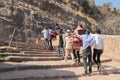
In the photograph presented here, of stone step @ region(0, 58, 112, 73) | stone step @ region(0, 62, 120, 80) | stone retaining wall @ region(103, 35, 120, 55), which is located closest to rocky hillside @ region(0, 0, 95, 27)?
stone retaining wall @ region(103, 35, 120, 55)

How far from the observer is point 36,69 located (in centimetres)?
1430

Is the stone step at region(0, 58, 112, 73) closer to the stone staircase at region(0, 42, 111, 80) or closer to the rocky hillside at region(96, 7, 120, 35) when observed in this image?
the stone staircase at region(0, 42, 111, 80)

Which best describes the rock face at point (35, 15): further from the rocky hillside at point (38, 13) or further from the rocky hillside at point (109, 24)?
the rocky hillside at point (109, 24)

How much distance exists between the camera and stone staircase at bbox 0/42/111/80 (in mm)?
12594

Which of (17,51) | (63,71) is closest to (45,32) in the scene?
(17,51)

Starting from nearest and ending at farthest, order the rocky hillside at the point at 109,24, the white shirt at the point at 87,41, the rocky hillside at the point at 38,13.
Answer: the white shirt at the point at 87,41
the rocky hillside at the point at 38,13
the rocky hillside at the point at 109,24

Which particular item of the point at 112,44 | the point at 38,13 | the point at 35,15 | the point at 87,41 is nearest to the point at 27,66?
the point at 87,41

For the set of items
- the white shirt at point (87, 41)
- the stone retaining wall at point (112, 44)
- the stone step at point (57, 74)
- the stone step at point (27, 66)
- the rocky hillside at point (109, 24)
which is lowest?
the stone step at point (57, 74)

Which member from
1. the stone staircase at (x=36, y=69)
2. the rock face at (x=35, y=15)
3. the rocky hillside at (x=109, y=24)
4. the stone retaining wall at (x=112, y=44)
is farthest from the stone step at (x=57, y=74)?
the rocky hillside at (x=109, y=24)

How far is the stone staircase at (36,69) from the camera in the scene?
12.6 metres

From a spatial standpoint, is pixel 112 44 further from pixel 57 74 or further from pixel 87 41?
pixel 57 74

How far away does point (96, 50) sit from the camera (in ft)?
45.5

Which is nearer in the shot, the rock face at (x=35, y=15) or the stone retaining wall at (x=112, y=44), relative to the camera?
the stone retaining wall at (x=112, y=44)

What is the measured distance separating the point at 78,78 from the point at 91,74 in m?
0.70
